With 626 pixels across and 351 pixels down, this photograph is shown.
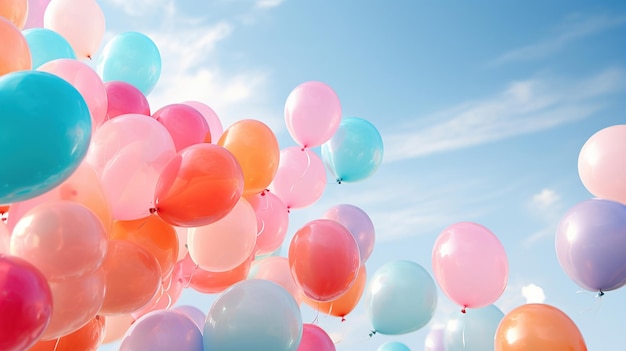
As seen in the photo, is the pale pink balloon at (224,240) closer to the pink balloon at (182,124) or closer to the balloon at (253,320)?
the balloon at (253,320)

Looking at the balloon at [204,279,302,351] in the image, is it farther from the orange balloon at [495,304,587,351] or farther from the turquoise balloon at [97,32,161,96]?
the turquoise balloon at [97,32,161,96]

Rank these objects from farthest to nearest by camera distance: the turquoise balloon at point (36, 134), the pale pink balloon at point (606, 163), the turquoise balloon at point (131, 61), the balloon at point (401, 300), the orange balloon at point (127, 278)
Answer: the turquoise balloon at point (131, 61) → the balloon at point (401, 300) → the pale pink balloon at point (606, 163) → the orange balloon at point (127, 278) → the turquoise balloon at point (36, 134)

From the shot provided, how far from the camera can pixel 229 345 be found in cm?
329

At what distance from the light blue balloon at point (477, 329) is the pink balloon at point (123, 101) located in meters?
2.88

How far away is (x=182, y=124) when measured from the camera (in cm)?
394

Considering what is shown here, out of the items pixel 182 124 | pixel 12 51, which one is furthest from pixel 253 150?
pixel 12 51

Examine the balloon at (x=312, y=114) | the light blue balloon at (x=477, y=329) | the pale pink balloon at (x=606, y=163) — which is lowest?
the light blue balloon at (x=477, y=329)

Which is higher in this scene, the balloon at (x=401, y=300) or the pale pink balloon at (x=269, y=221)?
the balloon at (x=401, y=300)

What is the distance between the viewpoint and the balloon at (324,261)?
3.79 metres

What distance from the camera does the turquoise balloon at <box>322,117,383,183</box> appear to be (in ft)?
17.5

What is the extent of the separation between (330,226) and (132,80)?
222 cm

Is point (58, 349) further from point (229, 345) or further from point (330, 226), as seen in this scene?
point (330, 226)

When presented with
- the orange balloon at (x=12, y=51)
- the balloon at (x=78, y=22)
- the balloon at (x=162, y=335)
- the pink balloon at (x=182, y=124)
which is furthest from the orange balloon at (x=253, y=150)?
the balloon at (x=78, y=22)

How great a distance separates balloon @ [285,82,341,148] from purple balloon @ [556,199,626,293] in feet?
6.63
